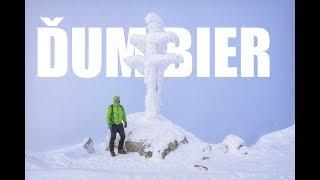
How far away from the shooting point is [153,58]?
7824 mm

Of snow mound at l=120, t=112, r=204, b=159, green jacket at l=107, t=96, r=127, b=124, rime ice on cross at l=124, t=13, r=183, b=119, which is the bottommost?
snow mound at l=120, t=112, r=204, b=159

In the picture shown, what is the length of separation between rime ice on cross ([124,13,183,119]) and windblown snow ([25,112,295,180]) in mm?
209

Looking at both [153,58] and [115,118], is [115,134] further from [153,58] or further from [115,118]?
[153,58]

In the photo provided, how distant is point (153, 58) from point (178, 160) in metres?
1.16

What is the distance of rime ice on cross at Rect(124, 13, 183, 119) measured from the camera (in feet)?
25.3

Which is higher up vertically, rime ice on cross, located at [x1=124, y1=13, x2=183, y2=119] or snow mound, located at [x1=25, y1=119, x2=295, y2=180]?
rime ice on cross, located at [x1=124, y1=13, x2=183, y2=119]

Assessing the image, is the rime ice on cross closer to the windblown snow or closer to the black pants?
the windblown snow

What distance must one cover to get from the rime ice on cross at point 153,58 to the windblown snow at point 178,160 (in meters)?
0.21

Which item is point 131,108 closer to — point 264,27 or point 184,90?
point 184,90

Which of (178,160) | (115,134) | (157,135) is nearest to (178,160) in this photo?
(178,160)

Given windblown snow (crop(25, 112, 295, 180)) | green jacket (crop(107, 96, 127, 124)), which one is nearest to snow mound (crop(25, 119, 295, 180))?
windblown snow (crop(25, 112, 295, 180))

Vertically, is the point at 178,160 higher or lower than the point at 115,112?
lower

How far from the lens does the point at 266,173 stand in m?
7.71

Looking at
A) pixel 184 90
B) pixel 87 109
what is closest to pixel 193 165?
pixel 184 90
